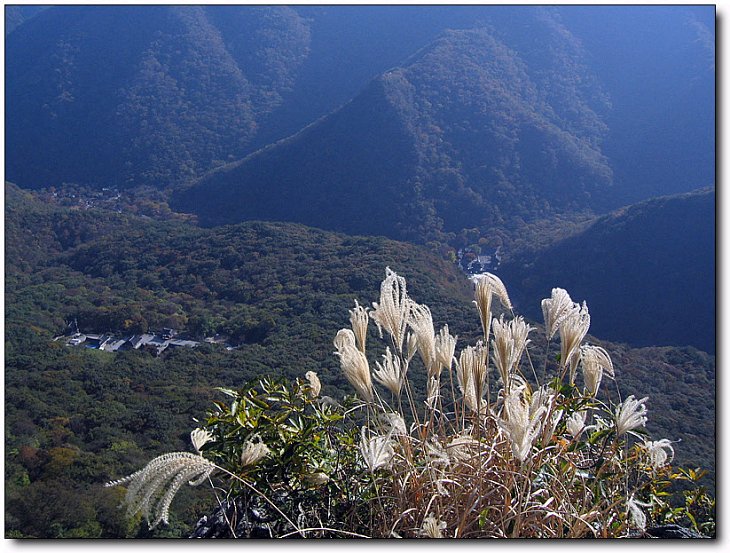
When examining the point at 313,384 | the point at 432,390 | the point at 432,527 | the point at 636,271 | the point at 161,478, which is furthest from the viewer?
the point at 636,271

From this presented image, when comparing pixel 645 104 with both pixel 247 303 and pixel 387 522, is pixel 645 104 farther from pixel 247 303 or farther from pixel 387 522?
pixel 387 522

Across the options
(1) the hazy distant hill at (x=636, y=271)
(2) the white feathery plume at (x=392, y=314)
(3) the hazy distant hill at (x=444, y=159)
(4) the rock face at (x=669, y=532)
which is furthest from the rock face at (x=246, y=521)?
(3) the hazy distant hill at (x=444, y=159)

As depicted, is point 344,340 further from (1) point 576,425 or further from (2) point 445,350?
(1) point 576,425

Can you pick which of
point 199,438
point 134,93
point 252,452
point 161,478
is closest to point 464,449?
point 252,452

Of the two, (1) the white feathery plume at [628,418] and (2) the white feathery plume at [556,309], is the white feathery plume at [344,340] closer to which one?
(2) the white feathery plume at [556,309]

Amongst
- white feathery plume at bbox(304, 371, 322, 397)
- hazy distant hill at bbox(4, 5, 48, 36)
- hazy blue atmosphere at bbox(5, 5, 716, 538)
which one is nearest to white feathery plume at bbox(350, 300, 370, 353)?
white feathery plume at bbox(304, 371, 322, 397)

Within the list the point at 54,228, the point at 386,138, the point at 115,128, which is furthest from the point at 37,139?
the point at 386,138

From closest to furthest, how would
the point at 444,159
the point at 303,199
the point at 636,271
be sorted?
the point at 636,271 < the point at 444,159 < the point at 303,199

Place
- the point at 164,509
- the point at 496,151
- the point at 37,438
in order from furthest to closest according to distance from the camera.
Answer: the point at 496,151 → the point at 37,438 → the point at 164,509
